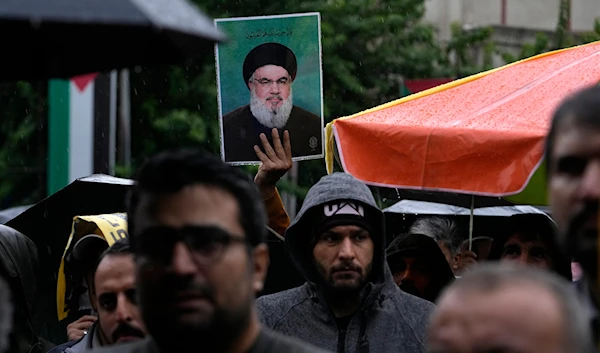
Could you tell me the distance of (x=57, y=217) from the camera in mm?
6723

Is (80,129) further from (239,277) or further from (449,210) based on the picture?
(239,277)

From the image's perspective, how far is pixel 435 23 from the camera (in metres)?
25.2

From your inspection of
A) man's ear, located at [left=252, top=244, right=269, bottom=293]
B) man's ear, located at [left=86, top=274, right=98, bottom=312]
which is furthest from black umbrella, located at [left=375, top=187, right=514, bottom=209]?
man's ear, located at [left=252, top=244, right=269, bottom=293]

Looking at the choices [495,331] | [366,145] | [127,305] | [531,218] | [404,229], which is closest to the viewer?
[495,331]

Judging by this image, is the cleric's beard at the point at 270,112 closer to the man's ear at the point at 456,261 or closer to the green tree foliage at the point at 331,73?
the man's ear at the point at 456,261

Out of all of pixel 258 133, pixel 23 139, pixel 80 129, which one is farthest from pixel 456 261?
pixel 23 139

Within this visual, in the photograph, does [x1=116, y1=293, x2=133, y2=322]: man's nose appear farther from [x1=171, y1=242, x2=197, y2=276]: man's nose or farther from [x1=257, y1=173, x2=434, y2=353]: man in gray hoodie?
[x1=171, y1=242, x2=197, y2=276]: man's nose

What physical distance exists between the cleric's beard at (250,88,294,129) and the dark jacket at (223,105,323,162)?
19mm

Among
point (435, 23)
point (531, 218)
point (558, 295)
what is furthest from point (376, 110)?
point (435, 23)

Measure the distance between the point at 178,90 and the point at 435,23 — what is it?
1091 centimetres

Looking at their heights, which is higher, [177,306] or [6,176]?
[177,306]

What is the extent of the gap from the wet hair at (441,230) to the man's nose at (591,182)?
11.5 ft

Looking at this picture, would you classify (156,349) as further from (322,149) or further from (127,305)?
(322,149)

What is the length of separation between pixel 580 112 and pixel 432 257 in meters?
3.21
